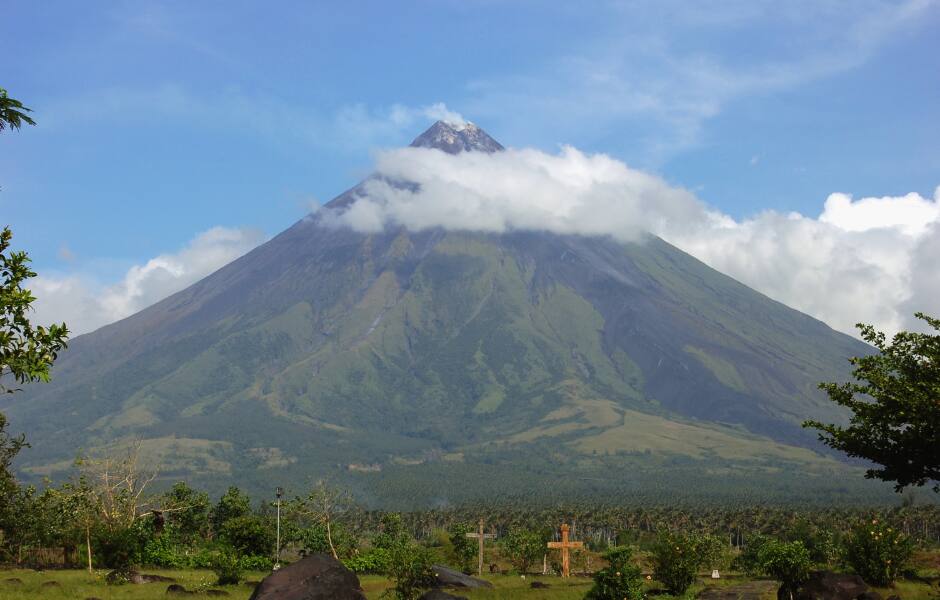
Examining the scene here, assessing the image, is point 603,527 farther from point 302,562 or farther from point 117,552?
point 302,562

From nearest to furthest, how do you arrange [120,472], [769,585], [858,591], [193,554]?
[858,591] < [769,585] < [120,472] < [193,554]

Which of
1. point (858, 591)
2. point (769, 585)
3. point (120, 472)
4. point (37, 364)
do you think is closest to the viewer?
point (37, 364)

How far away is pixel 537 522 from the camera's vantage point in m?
146

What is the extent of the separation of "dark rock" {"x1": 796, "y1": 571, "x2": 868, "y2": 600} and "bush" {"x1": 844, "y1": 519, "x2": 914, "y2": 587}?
4988mm

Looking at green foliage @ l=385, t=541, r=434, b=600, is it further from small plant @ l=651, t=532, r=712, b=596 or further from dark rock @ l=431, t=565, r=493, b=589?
small plant @ l=651, t=532, r=712, b=596

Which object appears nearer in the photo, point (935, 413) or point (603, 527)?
point (935, 413)

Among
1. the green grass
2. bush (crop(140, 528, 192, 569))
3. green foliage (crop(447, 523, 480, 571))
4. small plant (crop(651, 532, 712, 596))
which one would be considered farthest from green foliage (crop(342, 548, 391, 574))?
small plant (crop(651, 532, 712, 596))

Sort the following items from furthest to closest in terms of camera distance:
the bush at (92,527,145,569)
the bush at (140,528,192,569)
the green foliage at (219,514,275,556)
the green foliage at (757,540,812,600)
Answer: the green foliage at (219,514,275,556)
the bush at (140,528,192,569)
the bush at (92,527,145,569)
the green foliage at (757,540,812,600)

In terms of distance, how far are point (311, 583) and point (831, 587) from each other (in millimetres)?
19298

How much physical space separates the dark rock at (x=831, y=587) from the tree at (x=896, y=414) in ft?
17.3

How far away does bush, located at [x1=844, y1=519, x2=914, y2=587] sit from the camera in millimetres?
38625

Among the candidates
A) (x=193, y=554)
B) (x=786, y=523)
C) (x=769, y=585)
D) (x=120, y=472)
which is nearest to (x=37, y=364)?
(x=769, y=585)

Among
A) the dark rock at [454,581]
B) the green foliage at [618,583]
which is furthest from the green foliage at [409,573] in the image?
the green foliage at [618,583]

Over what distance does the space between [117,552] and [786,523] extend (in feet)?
358
